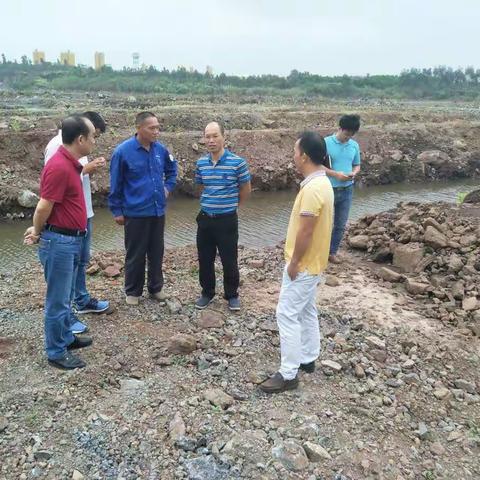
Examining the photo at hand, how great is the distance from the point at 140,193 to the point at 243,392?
2.10 meters

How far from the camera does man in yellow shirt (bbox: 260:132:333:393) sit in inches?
139

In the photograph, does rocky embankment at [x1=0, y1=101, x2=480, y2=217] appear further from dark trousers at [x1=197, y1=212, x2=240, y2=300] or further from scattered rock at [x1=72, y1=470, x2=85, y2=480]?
scattered rock at [x1=72, y1=470, x2=85, y2=480]

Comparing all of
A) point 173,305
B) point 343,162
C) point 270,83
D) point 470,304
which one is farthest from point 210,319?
point 270,83

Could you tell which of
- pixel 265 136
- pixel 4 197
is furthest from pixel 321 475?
pixel 265 136

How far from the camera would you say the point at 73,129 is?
374cm

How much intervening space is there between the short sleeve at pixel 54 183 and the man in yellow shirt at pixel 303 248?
1685 mm

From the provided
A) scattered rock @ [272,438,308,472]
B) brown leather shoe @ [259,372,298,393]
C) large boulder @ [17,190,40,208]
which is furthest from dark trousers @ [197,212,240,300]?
large boulder @ [17,190,40,208]

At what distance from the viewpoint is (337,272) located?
663 centimetres

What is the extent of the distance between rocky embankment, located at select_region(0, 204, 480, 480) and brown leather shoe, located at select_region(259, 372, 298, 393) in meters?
0.07

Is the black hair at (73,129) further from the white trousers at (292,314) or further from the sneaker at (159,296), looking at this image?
the sneaker at (159,296)

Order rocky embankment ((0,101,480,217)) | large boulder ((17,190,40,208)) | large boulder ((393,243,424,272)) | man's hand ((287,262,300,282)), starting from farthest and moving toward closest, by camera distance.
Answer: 1. rocky embankment ((0,101,480,217))
2. large boulder ((17,190,40,208))
3. large boulder ((393,243,424,272))
4. man's hand ((287,262,300,282))

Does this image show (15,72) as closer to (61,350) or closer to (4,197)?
(4,197)

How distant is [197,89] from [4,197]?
3840 cm

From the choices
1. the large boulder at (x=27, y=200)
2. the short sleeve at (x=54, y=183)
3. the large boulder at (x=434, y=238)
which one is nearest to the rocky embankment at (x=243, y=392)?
the large boulder at (x=434, y=238)
